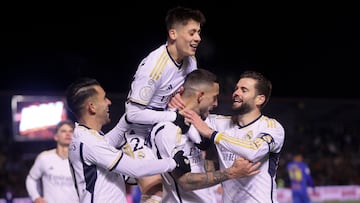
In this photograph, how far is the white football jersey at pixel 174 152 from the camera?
185 inches

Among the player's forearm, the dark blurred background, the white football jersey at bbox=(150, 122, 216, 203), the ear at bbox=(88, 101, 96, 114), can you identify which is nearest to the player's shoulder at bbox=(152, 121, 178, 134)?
the white football jersey at bbox=(150, 122, 216, 203)

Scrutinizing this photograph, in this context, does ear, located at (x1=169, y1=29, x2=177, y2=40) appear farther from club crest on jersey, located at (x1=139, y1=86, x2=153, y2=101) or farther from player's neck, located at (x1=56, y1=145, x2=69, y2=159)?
player's neck, located at (x1=56, y1=145, x2=69, y2=159)

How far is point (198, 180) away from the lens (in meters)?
4.66

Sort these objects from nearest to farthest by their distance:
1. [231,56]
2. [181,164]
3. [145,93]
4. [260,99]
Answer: [181,164] → [145,93] → [260,99] → [231,56]

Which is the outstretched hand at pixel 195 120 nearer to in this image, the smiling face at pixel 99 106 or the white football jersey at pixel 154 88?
the white football jersey at pixel 154 88

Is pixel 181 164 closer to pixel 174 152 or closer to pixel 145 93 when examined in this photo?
pixel 174 152

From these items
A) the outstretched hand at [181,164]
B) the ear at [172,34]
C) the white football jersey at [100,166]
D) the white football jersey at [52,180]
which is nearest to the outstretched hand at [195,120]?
the outstretched hand at [181,164]

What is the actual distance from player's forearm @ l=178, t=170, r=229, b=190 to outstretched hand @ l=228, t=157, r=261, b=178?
0.11 m

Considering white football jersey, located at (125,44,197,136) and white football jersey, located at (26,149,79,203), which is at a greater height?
white football jersey, located at (125,44,197,136)

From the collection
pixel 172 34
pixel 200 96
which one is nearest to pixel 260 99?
pixel 200 96

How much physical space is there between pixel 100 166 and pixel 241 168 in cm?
103

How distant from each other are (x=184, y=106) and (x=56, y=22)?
17211mm

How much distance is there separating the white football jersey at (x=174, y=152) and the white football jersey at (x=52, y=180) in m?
2.83

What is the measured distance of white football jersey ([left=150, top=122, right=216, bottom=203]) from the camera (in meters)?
4.70
